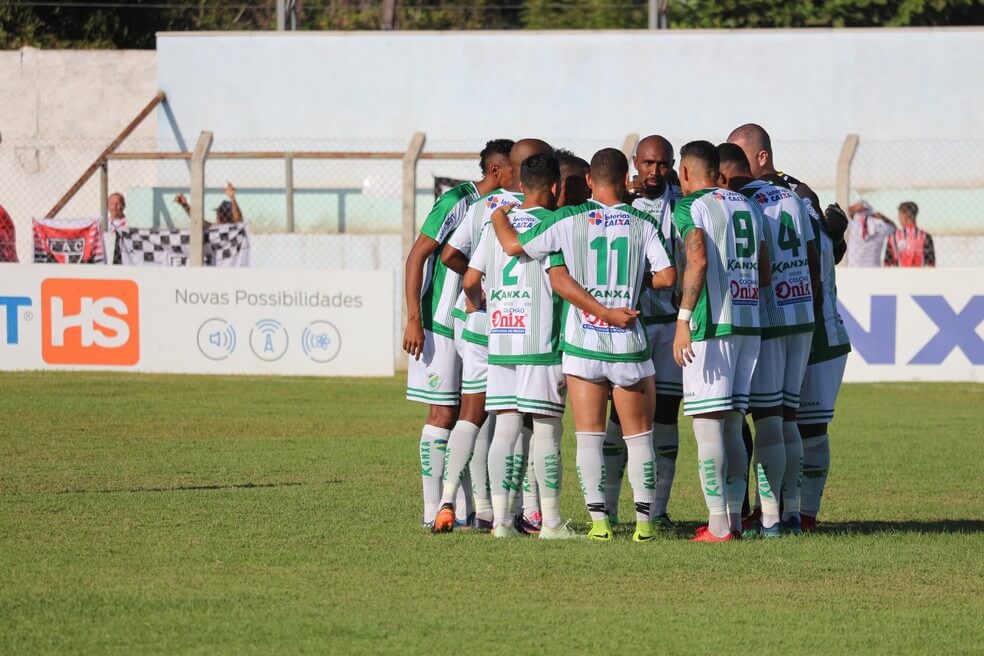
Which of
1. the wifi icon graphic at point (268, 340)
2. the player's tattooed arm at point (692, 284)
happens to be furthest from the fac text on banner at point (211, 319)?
the player's tattooed arm at point (692, 284)

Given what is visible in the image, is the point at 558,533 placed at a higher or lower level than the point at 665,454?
lower

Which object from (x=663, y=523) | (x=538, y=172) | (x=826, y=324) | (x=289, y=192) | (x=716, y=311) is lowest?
(x=663, y=523)

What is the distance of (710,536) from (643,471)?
570 millimetres

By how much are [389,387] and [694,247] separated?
9988 mm

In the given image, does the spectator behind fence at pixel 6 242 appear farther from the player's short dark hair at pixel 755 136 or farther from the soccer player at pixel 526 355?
the player's short dark hair at pixel 755 136

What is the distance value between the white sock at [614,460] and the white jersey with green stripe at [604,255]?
3.78 feet

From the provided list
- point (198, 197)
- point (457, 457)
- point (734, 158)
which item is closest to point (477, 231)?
point (457, 457)

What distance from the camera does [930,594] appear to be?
7066mm

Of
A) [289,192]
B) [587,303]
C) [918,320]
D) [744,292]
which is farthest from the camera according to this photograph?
[289,192]

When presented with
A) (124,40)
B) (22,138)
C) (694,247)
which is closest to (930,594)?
(694,247)

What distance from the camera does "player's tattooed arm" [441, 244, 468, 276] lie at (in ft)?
28.0

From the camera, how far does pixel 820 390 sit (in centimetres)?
904

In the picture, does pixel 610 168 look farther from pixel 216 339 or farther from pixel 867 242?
pixel 867 242

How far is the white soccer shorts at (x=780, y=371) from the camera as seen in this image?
334 inches
